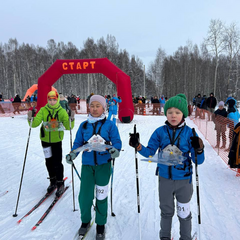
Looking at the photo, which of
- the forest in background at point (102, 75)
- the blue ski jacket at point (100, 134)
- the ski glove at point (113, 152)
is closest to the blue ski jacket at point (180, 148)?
the ski glove at point (113, 152)

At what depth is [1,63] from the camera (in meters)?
37.8

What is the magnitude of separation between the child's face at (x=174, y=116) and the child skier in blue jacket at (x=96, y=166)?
72 cm

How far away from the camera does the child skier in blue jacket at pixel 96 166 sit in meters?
2.31

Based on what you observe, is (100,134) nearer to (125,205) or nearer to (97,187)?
(97,187)

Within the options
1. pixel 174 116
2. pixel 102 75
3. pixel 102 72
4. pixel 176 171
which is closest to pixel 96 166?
pixel 176 171

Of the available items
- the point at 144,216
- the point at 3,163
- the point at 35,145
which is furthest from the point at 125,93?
the point at 144,216

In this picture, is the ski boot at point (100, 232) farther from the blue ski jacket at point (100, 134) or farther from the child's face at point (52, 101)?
the child's face at point (52, 101)

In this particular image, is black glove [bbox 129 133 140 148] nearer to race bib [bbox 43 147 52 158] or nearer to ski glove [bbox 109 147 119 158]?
ski glove [bbox 109 147 119 158]

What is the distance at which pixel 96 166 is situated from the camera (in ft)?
7.61

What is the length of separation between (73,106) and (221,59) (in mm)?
40186

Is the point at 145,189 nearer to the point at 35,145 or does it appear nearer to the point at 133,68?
the point at 35,145

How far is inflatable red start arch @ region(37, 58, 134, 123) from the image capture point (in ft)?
37.1

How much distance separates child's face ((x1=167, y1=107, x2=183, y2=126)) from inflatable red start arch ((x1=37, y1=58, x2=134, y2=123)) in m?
9.33

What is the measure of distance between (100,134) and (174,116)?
0.92 metres
